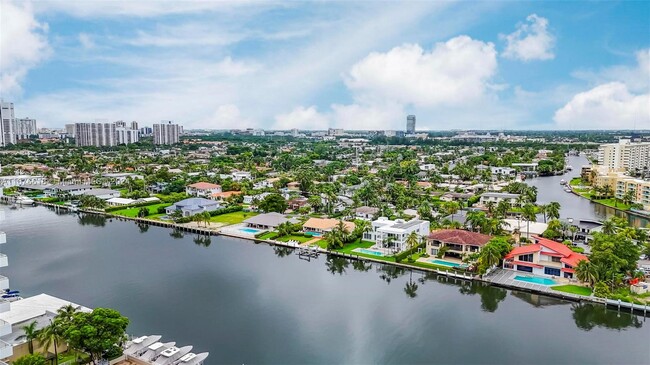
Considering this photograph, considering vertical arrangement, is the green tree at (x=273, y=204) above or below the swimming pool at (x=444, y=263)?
above

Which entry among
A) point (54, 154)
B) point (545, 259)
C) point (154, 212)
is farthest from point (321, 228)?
point (54, 154)

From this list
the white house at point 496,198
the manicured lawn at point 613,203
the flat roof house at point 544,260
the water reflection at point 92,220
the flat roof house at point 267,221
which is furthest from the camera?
the manicured lawn at point 613,203

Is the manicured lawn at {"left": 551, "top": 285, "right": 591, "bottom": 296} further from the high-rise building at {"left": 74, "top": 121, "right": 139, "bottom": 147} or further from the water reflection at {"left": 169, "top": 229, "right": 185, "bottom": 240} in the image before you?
the high-rise building at {"left": 74, "top": 121, "right": 139, "bottom": 147}

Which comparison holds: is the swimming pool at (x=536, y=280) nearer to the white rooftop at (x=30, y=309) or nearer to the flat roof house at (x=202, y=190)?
the white rooftop at (x=30, y=309)

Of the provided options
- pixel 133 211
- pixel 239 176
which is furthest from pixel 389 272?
pixel 239 176

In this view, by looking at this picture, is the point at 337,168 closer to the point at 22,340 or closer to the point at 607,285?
the point at 607,285

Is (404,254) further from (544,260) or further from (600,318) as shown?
(600,318)

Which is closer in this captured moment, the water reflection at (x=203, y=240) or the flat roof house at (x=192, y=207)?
the water reflection at (x=203, y=240)

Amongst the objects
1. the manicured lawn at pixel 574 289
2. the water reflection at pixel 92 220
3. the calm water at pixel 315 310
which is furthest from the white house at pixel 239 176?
the manicured lawn at pixel 574 289
